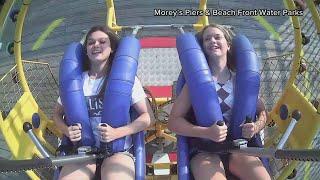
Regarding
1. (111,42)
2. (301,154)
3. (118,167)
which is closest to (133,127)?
(118,167)

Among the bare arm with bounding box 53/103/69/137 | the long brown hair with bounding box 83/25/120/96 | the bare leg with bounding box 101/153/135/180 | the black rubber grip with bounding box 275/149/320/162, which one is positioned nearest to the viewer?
the black rubber grip with bounding box 275/149/320/162

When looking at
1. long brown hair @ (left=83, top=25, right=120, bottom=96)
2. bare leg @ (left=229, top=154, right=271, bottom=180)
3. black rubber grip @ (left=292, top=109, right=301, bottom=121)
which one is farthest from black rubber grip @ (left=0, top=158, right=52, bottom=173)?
black rubber grip @ (left=292, top=109, right=301, bottom=121)

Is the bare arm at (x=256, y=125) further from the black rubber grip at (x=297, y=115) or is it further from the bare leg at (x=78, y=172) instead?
the bare leg at (x=78, y=172)

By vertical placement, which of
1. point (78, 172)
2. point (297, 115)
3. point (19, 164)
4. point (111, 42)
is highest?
point (111, 42)

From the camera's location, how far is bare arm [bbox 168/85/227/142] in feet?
7.45

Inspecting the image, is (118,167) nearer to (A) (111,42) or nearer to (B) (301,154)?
(A) (111,42)

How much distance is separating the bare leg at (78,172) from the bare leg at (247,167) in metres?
0.76

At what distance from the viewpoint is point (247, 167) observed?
2330mm

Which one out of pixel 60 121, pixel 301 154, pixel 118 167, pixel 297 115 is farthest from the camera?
pixel 297 115

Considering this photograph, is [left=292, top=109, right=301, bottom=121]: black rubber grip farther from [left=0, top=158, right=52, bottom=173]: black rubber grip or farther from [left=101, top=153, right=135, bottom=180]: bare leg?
[left=0, top=158, right=52, bottom=173]: black rubber grip

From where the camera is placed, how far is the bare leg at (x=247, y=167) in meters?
2.29

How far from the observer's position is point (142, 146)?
8.36 feet

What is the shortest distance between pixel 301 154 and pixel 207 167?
65cm

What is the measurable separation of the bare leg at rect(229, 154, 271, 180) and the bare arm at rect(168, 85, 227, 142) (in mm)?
189
